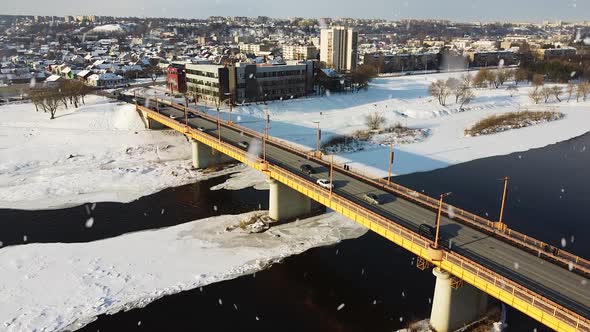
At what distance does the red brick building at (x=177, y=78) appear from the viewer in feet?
283

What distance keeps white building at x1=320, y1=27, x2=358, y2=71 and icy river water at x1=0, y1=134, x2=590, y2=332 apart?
91.2 metres

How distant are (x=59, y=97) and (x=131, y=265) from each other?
174ft

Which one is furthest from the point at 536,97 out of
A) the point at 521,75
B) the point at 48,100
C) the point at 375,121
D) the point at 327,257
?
the point at 48,100

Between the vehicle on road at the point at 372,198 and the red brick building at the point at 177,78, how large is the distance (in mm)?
65123

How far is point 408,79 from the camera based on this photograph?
121 meters

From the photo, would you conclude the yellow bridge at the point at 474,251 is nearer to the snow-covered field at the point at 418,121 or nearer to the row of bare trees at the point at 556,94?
the snow-covered field at the point at 418,121

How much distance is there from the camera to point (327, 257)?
31422 mm

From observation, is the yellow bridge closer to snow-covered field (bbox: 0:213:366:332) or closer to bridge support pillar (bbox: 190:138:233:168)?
snow-covered field (bbox: 0:213:366:332)

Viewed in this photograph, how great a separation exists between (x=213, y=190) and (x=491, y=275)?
30947 millimetres

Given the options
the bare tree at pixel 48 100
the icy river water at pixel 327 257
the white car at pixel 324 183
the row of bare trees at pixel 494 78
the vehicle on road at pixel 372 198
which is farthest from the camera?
the row of bare trees at pixel 494 78

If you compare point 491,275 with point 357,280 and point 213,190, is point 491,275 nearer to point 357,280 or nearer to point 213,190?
point 357,280

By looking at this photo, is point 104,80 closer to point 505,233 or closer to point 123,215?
point 123,215

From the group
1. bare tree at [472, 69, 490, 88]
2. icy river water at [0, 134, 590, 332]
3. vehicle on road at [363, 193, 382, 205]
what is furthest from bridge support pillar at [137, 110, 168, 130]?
bare tree at [472, 69, 490, 88]

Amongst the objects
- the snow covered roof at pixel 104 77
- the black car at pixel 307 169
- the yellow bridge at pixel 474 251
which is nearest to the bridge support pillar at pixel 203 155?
the yellow bridge at pixel 474 251
